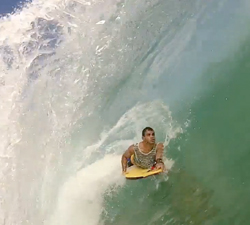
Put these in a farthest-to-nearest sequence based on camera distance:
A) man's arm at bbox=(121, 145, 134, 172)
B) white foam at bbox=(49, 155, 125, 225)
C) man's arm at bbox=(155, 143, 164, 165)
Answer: white foam at bbox=(49, 155, 125, 225) < man's arm at bbox=(121, 145, 134, 172) < man's arm at bbox=(155, 143, 164, 165)

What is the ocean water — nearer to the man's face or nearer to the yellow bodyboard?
the yellow bodyboard

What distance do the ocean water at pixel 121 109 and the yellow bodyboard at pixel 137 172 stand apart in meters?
0.65

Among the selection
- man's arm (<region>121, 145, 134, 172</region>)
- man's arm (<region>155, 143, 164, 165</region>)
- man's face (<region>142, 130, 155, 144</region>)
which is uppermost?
man's arm (<region>121, 145, 134, 172</region>)

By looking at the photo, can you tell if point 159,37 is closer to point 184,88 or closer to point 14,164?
point 184,88

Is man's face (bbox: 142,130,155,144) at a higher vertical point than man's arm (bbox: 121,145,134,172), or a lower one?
lower

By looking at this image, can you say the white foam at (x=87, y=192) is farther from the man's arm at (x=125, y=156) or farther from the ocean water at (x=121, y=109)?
the man's arm at (x=125, y=156)

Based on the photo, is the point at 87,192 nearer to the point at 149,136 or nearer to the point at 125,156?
the point at 125,156

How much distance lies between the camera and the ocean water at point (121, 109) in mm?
6965

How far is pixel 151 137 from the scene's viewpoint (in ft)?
19.4

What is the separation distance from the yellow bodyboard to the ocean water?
65 centimetres

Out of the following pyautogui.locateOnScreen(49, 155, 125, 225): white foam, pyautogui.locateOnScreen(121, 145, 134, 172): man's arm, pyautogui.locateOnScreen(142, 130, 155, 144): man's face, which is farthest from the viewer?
pyautogui.locateOnScreen(49, 155, 125, 225): white foam

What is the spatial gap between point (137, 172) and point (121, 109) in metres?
1.72

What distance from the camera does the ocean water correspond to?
6.96 meters

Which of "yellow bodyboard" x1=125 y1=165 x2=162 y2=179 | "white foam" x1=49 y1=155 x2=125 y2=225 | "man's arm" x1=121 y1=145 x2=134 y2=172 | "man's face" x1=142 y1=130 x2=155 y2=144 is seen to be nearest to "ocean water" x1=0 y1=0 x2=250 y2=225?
"white foam" x1=49 y1=155 x2=125 y2=225
